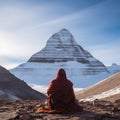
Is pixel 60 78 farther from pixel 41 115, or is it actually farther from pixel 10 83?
pixel 10 83

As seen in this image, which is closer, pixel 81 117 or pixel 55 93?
pixel 81 117

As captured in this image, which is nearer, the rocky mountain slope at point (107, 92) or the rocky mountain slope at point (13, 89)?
the rocky mountain slope at point (107, 92)

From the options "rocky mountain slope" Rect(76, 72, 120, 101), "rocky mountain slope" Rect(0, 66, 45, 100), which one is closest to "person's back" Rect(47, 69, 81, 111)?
"rocky mountain slope" Rect(76, 72, 120, 101)

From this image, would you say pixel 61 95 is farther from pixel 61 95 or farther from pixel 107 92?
pixel 107 92

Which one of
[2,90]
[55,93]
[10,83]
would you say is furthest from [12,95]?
[55,93]

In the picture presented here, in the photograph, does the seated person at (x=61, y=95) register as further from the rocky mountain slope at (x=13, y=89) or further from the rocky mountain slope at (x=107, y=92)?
the rocky mountain slope at (x=13, y=89)

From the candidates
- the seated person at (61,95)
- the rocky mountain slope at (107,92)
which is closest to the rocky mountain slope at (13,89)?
the rocky mountain slope at (107,92)

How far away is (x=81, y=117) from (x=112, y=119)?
2.65 feet

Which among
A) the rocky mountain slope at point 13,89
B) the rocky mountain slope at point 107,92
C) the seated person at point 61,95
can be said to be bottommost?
the seated person at point 61,95

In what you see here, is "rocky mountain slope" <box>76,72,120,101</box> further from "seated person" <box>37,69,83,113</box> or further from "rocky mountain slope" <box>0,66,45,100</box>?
"seated person" <box>37,69,83,113</box>

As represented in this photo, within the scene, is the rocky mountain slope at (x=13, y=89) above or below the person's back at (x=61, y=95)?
above

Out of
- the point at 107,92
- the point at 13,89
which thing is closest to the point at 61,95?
the point at 107,92

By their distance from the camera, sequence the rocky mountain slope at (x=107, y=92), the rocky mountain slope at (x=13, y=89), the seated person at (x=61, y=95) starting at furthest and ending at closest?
the rocky mountain slope at (x=13, y=89), the rocky mountain slope at (x=107, y=92), the seated person at (x=61, y=95)

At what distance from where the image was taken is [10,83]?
72.1 metres
